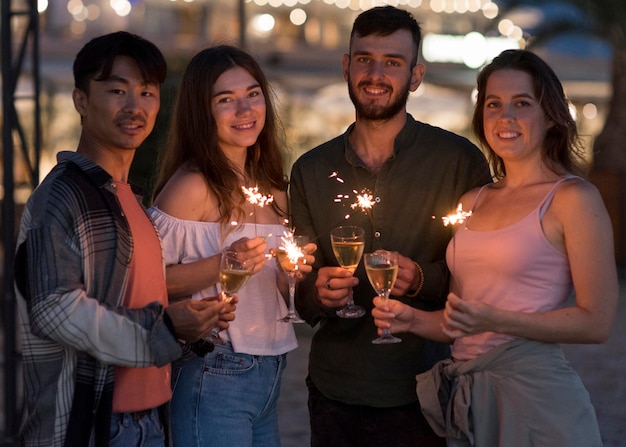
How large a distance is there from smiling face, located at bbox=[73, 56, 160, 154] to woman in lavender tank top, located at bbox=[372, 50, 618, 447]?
1.11 metres

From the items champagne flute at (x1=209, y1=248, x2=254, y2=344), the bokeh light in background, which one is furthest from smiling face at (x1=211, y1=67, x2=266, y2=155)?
the bokeh light in background

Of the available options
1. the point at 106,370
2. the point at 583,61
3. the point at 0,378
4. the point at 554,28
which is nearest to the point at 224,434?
the point at 106,370

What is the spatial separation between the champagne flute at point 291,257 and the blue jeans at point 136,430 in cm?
68

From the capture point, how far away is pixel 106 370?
3.32 metres

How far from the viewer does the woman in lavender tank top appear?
3564 millimetres

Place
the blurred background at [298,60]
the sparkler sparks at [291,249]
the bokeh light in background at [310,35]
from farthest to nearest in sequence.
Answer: the bokeh light in background at [310,35] < the blurred background at [298,60] < the sparkler sparks at [291,249]

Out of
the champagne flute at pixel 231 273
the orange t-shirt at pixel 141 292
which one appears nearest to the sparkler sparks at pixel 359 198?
the champagne flute at pixel 231 273

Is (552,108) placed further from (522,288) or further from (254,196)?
(254,196)

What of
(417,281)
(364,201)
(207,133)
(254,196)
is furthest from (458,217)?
(207,133)

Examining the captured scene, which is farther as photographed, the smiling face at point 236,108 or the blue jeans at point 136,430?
the smiling face at point 236,108

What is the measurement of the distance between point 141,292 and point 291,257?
64 centimetres

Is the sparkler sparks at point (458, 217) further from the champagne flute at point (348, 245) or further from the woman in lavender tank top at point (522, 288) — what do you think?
the champagne flute at point (348, 245)

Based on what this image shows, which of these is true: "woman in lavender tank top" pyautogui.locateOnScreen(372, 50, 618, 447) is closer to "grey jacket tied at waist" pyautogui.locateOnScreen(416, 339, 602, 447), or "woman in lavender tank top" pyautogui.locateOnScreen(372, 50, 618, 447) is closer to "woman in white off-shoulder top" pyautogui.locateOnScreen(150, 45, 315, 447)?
"grey jacket tied at waist" pyautogui.locateOnScreen(416, 339, 602, 447)

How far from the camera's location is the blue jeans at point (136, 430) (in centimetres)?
343
